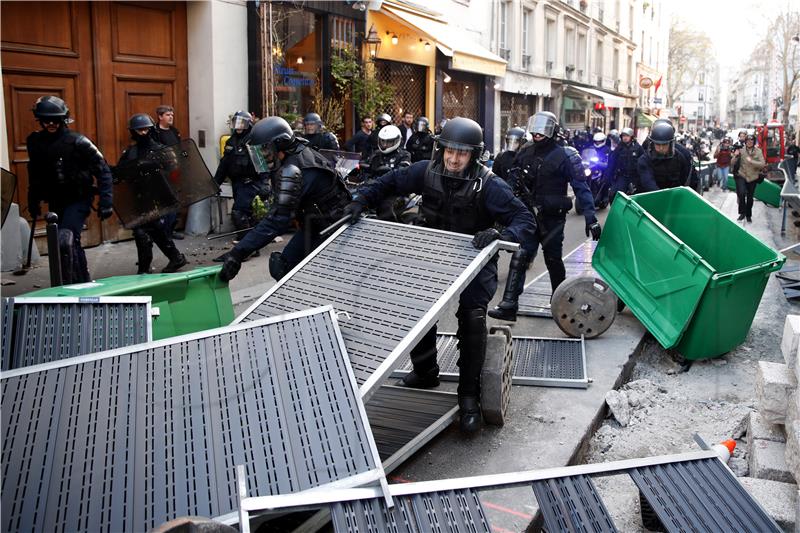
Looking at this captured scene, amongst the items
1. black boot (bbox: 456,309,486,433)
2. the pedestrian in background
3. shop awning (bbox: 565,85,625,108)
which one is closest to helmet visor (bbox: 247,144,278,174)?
black boot (bbox: 456,309,486,433)

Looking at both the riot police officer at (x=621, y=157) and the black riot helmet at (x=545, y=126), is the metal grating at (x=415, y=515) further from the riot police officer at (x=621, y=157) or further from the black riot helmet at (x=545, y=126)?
the riot police officer at (x=621, y=157)

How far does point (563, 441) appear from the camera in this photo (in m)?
4.02

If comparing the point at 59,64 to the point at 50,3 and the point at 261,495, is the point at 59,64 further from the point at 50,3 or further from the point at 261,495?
the point at 261,495

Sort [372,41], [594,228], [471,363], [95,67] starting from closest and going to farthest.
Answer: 1. [471,363]
2. [594,228]
3. [95,67]
4. [372,41]

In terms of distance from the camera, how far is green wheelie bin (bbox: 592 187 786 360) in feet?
17.2

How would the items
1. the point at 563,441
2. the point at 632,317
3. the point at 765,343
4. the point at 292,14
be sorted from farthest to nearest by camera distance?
1. the point at 292,14
2. the point at 632,317
3. the point at 765,343
4. the point at 563,441

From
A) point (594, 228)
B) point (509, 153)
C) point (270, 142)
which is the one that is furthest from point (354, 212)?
point (509, 153)

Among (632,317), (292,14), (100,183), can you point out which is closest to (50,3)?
(100,183)

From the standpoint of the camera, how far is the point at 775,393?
12.3 ft

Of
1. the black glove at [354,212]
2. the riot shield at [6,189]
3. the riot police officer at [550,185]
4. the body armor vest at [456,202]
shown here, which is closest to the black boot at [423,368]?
the body armor vest at [456,202]

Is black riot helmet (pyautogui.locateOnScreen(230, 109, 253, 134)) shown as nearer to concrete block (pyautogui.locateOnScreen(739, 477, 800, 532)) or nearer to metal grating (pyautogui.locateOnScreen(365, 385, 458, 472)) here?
metal grating (pyautogui.locateOnScreen(365, 385, 458, 472))

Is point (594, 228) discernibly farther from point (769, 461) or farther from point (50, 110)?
point (50, 110)

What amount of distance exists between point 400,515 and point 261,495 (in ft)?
1.43

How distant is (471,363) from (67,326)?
1.91 meters
